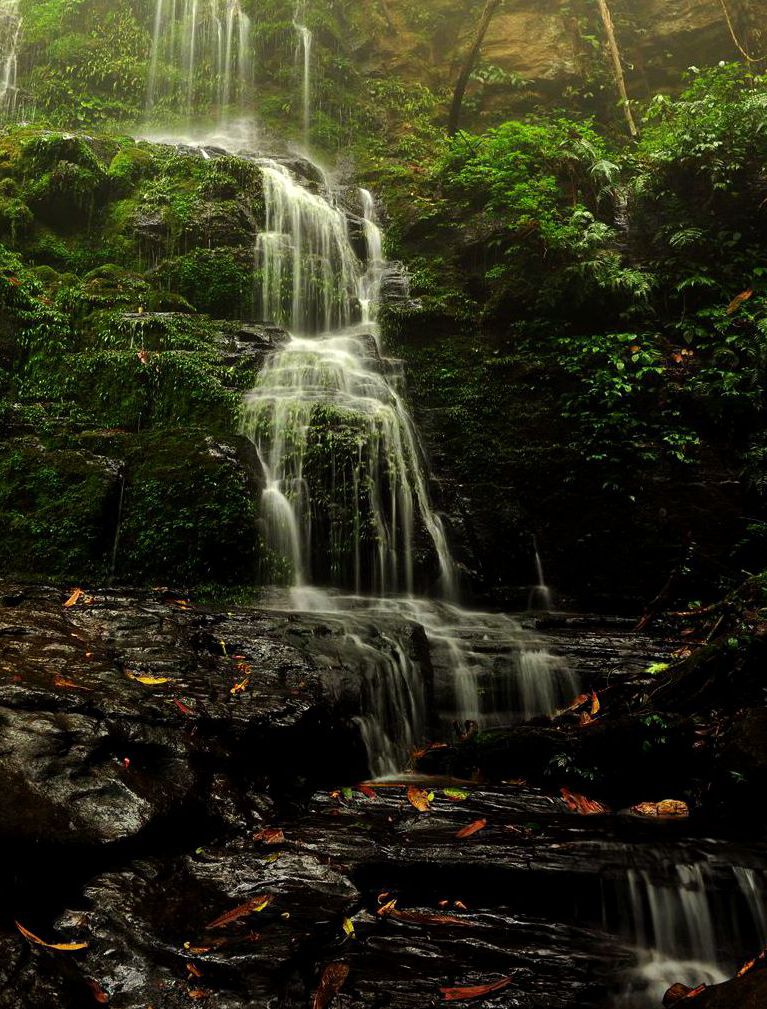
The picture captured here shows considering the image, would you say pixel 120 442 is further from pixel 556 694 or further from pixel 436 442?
pixel 556 694

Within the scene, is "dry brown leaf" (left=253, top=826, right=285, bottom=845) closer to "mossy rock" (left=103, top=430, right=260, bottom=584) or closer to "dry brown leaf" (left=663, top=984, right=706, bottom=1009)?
"dry brown leaf" (left=663, top=984, right=706, bottom=1009)

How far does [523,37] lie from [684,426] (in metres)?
15.5

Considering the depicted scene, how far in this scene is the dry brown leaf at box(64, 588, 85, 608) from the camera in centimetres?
554

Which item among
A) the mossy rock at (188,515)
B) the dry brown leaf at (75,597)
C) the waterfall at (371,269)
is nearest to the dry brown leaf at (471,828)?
the dry brown leaf at (75,597)

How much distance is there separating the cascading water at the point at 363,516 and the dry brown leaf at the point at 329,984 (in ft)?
7.66

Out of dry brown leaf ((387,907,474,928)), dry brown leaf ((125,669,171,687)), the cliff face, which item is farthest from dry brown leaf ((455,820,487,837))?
the cliff face

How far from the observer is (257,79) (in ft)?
66.4

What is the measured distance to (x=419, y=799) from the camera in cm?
421

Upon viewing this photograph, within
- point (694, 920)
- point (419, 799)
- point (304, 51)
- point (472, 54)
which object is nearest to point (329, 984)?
point (419, 799)

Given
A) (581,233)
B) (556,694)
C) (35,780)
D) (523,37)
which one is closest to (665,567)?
(556,694)

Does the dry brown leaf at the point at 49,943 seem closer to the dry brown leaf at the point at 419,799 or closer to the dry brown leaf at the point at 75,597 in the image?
the dry brown leaf at the point at 419,799

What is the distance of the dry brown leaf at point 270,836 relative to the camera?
3.46 meters

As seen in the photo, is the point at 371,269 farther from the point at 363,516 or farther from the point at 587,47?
the point at 587,47

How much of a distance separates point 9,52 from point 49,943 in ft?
81.9
